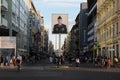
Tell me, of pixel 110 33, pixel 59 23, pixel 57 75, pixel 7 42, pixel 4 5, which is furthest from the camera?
pixel 4 5

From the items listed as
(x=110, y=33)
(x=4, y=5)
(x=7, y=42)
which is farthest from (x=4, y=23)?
(x=110, y=33)

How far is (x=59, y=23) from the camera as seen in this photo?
42438mm

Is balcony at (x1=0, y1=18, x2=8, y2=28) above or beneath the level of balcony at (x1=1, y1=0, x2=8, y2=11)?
beneath

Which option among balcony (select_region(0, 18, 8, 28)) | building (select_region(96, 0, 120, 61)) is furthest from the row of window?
balcony (select_region(0, 18, 8, 28))

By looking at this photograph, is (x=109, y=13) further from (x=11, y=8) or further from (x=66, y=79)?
(x=66, y=79)

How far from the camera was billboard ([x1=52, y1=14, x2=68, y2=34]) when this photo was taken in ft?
138

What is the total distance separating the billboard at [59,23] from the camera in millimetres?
42088

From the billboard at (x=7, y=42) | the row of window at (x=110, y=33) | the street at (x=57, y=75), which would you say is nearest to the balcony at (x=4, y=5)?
the billboard at (x=7, y=42)

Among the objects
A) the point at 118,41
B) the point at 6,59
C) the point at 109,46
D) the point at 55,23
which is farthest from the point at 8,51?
the point at 55,23

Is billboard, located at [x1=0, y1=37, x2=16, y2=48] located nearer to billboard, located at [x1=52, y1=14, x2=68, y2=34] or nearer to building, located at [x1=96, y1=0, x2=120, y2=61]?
building, located at [x1=96, y1=0, x2=120, y2=61]

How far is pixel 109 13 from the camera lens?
80.4 meters

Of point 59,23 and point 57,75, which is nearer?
point 57,75

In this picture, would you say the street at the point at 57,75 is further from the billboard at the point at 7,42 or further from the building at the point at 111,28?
the billboard at the point at 7,42

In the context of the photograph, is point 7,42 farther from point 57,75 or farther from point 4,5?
point 57,75
